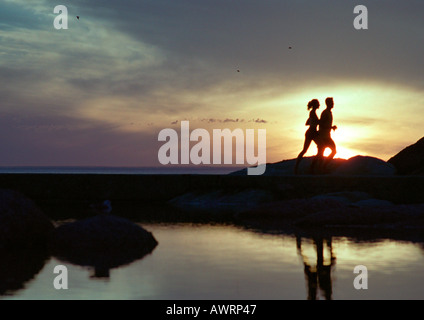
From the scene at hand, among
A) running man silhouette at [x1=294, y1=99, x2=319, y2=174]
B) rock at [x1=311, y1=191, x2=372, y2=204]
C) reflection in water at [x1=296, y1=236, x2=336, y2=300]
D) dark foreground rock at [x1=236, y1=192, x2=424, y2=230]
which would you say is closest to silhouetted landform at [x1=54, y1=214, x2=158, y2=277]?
reflection in water at [x1=296, y1=236, x2=336, y2=300]

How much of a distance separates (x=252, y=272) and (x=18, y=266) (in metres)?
2.30

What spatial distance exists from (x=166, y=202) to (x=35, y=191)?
11.3 ft

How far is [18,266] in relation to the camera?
6367 mm

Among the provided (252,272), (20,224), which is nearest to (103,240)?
(20,224)

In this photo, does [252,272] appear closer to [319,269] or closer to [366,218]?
[319,269]

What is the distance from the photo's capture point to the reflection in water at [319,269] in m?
5.10

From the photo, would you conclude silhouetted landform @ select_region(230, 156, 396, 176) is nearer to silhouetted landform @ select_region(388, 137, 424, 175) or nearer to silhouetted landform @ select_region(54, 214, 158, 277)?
silhouetted landform @ select_region(388, 137, 424, 175)

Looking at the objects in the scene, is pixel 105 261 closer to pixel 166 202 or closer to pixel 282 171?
pixel 166 202

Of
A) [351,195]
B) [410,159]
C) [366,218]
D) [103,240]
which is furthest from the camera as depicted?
[410,159]

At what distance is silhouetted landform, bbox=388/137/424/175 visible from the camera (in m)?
21.6

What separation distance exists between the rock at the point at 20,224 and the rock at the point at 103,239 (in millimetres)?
299

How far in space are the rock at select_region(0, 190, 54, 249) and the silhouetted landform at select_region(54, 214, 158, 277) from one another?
298mm

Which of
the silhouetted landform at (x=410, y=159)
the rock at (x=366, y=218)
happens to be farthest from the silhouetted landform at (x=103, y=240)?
the silhouetted landform at (x=410, y=159)

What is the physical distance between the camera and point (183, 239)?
8648 millimetres
